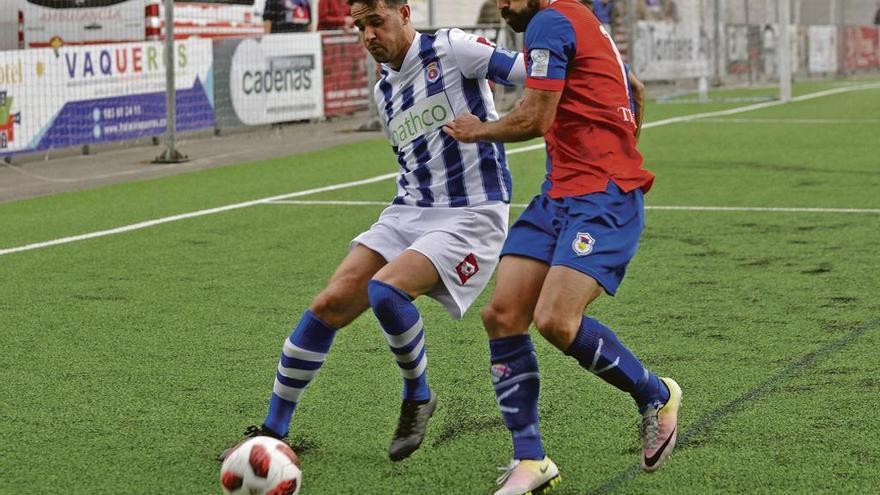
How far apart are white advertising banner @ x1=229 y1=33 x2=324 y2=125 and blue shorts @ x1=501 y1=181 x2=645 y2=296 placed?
13575mm

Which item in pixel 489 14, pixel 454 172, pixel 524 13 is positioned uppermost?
pixel 489 14

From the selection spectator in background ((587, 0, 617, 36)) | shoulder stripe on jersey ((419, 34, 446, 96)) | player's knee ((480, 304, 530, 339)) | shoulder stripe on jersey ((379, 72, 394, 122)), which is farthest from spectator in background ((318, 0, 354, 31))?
player's knee ((480, 304, 530, 339))

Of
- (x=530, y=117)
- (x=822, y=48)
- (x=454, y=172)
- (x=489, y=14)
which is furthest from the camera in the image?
(x=822, y=48)

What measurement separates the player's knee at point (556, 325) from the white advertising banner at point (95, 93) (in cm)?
1087

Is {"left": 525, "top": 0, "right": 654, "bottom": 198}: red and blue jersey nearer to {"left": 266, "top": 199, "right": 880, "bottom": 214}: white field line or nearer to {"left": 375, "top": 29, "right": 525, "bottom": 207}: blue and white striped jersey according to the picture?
{"left": 375, "top": 29, "right": 525, "bottom": 207}: blue and white striped jersey

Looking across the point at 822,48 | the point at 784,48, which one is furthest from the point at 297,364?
the point at 822,48

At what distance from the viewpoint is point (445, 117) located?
5.23 metres

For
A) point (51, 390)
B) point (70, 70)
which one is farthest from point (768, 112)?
point (51, 390)

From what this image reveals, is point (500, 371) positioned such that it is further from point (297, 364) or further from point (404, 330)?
point (297, 364)

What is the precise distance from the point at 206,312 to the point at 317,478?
3.02 meters

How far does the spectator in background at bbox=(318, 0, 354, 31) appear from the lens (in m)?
20.5

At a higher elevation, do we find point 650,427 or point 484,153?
point 484,153

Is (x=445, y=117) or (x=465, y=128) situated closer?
(x=465, y=128)

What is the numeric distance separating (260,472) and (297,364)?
0.60 m
